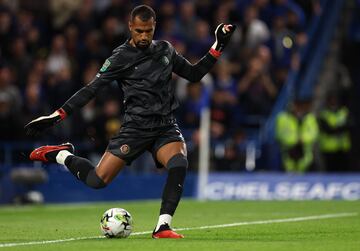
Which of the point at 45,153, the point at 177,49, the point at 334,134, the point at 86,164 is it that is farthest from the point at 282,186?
the point at 86,164

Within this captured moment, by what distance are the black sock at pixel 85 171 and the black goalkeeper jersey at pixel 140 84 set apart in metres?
0.61

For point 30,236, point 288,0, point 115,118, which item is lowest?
point 30,236

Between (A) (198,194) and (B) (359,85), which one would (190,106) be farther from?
(B) (359,85)

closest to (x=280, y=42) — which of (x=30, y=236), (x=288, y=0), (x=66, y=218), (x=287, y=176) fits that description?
(x=288, y=0)

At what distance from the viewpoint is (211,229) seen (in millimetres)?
11328

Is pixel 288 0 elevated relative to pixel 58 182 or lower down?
elevated

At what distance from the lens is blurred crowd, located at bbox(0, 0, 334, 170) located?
19.5m

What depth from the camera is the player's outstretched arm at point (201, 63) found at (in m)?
10.5

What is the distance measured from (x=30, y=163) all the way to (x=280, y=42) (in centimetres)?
587

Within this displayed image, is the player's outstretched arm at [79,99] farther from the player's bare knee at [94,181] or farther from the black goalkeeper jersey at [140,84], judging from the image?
the player's bare knee at [94,181]

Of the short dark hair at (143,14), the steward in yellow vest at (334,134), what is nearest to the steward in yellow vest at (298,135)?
the steward in yellow vest at (334,134)

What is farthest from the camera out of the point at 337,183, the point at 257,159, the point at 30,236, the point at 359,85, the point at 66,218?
the point at 359,85

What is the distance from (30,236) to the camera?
10.6 metres

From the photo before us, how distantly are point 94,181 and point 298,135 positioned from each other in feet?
32.0
